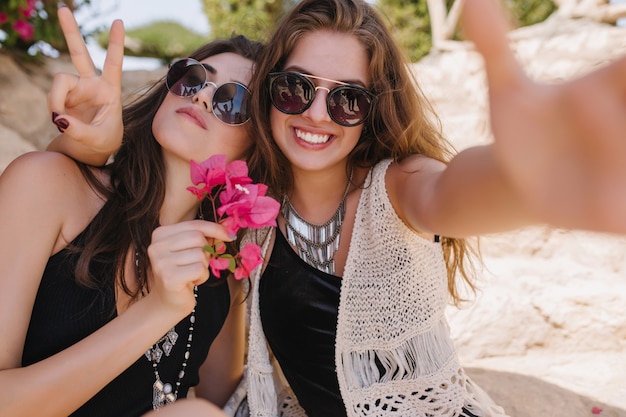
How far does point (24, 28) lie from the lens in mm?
4398

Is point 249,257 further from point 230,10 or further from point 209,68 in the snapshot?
point 230,10

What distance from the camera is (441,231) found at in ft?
5.13

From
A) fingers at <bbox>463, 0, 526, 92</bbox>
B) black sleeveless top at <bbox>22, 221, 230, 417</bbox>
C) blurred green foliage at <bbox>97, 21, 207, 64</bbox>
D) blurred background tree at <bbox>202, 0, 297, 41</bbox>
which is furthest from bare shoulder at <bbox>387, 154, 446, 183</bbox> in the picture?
blurred green foliage at <bbox>97, 21, 207, 64</bbox>

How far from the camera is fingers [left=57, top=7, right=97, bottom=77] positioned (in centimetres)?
173

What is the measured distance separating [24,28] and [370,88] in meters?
3.60

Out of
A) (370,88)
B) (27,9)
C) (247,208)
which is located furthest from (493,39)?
(27,9)

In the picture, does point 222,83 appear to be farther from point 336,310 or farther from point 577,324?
point 577,324

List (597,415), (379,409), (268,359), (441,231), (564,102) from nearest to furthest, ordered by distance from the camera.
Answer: (564,102), (441,231), (379,409), (268,359), (597,415)

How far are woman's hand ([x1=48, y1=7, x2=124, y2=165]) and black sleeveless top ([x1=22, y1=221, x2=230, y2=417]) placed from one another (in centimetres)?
37

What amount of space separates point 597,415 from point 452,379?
1103 millimetres

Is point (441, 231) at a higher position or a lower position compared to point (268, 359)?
higher

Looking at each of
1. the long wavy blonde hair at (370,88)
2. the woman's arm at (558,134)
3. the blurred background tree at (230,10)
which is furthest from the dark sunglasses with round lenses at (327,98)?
the blurred background tree at (230,10)

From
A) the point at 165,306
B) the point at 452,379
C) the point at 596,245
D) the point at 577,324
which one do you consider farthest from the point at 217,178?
the point at 596,245

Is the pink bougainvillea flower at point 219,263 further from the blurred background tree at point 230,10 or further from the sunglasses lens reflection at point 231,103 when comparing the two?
the blurred background tree at point 230,10
